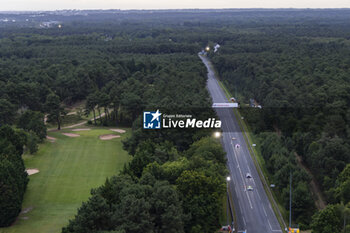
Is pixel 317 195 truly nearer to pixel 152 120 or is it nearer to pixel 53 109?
pixel 152 120

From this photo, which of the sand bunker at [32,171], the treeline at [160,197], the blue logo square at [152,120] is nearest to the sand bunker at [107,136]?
the blue logo square at [152,120]

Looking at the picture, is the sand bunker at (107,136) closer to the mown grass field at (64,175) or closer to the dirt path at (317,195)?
the mown grass field at (64,175)

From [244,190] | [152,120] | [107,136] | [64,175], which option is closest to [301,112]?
[244,190]

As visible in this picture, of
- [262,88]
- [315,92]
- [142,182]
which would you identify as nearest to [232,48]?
[262,88]

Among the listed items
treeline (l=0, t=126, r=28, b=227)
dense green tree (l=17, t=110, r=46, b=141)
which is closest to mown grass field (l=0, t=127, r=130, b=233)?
treeline (l=0, t=126, r=28, b=227)

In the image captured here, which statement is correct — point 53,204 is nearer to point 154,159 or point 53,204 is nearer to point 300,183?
point 154,159
